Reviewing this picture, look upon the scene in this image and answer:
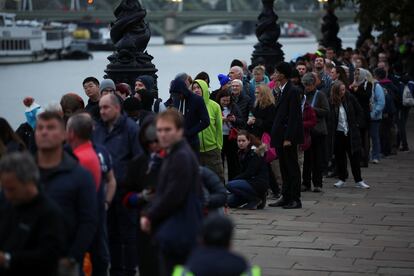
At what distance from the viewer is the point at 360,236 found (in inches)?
454

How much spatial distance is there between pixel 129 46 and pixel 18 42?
72983 millimetres

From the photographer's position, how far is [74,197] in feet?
22.6

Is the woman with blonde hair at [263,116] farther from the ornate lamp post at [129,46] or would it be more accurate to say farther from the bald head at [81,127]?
the bald head at [81,127]

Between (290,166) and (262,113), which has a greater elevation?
(262,113)

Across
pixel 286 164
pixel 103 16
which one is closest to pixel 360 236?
pixel 286 164

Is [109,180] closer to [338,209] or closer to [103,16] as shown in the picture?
[338,209]

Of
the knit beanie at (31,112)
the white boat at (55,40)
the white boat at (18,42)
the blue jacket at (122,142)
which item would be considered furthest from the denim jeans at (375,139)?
the white boat at (55,40)

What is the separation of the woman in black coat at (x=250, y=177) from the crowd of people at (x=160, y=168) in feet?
0.05

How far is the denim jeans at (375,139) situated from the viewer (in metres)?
18.0

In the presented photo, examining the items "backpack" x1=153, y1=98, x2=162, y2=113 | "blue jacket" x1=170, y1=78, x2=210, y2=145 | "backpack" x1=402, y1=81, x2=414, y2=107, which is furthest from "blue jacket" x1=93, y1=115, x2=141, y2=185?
"backpack" x1=402, y1=81, x2=414, y2=107

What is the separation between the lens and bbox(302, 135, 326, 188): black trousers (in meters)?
14.8

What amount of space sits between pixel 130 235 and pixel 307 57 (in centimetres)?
1162

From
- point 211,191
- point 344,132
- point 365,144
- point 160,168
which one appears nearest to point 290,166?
point 344,132

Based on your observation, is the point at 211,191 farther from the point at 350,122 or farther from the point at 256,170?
the point at 350,122
